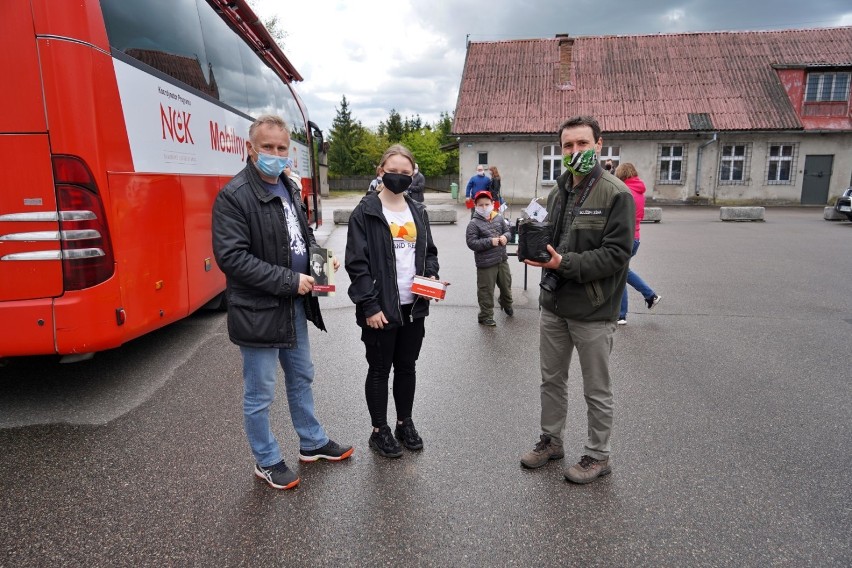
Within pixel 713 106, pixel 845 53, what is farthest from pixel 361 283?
pixel 845 53

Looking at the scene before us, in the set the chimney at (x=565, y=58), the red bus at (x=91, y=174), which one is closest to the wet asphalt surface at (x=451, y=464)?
the red bus at (x=91, y=174)

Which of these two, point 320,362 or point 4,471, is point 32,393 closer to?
point 4,471

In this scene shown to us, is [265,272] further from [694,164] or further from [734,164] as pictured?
[734,164]

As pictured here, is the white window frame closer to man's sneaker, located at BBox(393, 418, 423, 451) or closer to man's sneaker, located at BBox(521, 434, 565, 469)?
man's sneaker, located at BBox(521, 434, 565, 469)

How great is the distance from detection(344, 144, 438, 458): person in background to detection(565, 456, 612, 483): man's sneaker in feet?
3.15

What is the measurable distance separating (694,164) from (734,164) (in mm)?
2045

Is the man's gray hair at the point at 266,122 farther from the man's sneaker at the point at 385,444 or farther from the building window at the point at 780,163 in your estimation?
the building window at the point at 780,163

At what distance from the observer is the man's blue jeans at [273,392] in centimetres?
310

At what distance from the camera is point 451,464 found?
11.4 ft

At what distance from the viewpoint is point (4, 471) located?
132 inches

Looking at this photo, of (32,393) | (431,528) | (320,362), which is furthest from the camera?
(320,362)

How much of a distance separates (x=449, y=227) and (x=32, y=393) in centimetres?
1407

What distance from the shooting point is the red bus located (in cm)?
361

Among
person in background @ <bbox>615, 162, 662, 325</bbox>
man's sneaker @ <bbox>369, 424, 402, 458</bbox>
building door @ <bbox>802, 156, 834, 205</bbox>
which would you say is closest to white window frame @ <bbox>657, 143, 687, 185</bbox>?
building door @ <bbox>802, 156, 834, 205</bbox>
